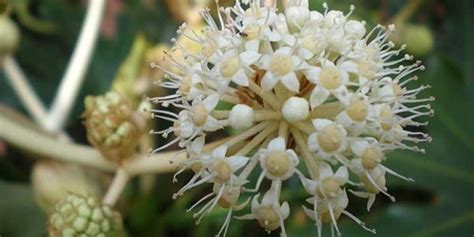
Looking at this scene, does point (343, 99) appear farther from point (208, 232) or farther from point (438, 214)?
point (208, 232)

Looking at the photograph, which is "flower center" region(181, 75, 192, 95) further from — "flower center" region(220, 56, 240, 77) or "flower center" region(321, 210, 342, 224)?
"flower center" region(321, 210, 342, 224)

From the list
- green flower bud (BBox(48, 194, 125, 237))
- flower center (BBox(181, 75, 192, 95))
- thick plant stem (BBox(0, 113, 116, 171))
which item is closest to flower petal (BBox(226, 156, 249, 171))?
flower center (BBox(181, 75, 192, 95))

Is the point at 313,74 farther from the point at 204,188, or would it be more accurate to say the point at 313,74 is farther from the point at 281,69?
the point at 204,188

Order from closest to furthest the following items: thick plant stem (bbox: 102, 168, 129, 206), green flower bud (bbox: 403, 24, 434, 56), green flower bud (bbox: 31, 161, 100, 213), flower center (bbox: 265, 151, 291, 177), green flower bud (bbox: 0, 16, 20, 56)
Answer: flower center (bbox: 265, 151, 291, 177)
thick plant stem (bbox: 102, 168, 129, 206)
green flower bud (bbox: 31, 161, 100, 213)
green flower bud (bbox: 0, 16, 20, 56)
green flower bud (bbox: 403, 24, 434, 56)

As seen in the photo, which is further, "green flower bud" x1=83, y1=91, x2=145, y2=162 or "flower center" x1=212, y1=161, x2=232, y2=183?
"green flower bud" x1=83, y1=91, x2=145, y2=162

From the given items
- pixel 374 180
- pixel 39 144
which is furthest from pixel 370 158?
pixel 39 144

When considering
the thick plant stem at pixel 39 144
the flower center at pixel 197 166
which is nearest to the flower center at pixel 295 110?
the flower center at pixel 197 166

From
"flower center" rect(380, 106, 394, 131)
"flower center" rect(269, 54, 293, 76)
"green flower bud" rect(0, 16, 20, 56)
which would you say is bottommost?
"flower center" rect(380, 106, 394, 131)
